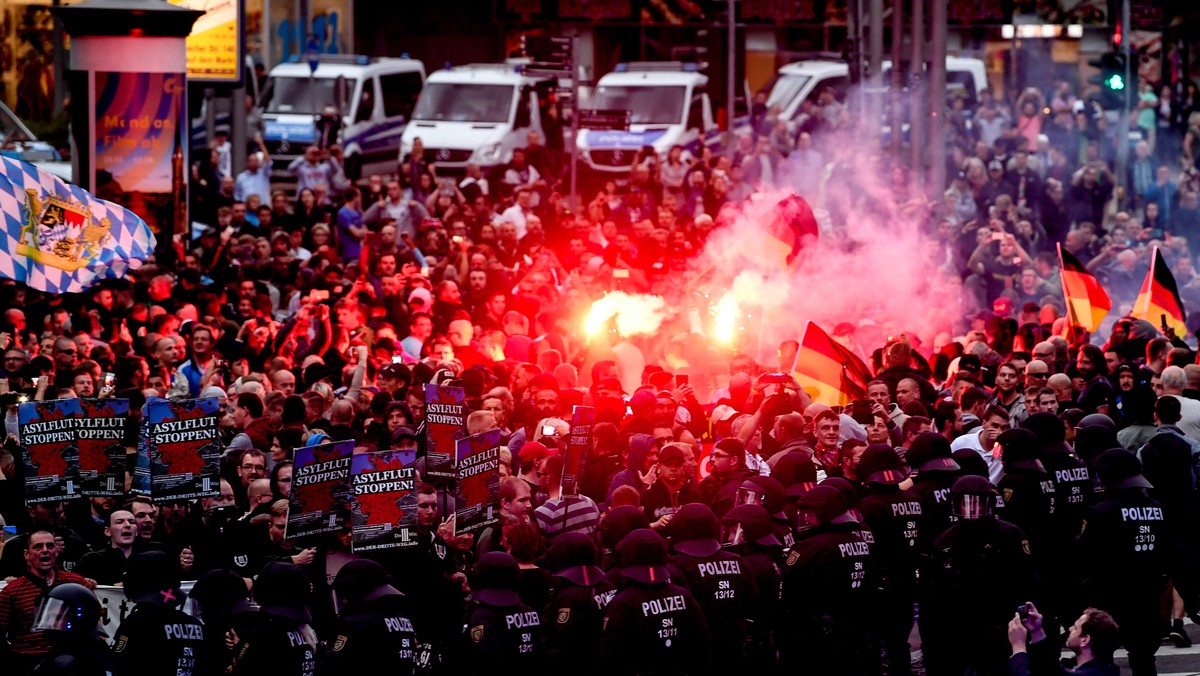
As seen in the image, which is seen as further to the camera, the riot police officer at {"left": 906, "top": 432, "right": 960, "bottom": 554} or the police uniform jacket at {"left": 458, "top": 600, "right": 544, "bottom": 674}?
the riot police officer at {"left": 906, "top": 432, "right": 960, "bottom": 554}

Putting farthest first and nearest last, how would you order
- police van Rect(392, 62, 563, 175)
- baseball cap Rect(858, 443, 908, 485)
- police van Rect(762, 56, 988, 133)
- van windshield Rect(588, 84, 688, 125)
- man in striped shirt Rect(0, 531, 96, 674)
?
police van Rect(762, 56, 988, 133)
van windshield Rect(588, 84, 688, 125)
police van Rect(392, 62, 563, 175)
baseball cap Rect(858, 443, 908, 485)
man in striped shirt Rect(0, 531, 96, 674)

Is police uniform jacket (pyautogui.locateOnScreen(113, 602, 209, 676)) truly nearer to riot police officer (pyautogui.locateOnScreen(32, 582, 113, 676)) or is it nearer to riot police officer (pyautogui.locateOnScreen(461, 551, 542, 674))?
riot police officer (pyautogui.locateOnScreen(32, 582, 113, 676))

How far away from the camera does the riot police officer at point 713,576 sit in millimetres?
9703

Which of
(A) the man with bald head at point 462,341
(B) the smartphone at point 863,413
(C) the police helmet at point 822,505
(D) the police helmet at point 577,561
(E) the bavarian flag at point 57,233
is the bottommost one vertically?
(D) the police helmet at point 577,561

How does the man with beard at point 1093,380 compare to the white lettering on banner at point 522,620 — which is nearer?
the white lettering on banner at point 522,620

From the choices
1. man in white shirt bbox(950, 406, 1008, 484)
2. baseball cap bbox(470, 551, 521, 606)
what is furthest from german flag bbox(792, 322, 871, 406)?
baseball cap bbox(470, 551, 521, 606)

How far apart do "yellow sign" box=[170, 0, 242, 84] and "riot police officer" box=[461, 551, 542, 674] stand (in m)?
14.8

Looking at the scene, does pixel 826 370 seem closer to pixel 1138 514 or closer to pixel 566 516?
pixel 1138 514

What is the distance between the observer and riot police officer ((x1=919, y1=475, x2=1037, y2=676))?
33.5 ft

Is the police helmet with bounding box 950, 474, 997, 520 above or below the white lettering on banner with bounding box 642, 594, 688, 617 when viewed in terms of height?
above

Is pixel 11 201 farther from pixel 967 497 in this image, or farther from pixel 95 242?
pixel 967 497

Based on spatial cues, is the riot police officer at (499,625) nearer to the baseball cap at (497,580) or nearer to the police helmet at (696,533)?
the baseball cap at (497,580)

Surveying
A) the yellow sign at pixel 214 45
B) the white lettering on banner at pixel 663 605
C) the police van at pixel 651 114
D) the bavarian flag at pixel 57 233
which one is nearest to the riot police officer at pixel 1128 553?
the white lettering on banner at pixel 663 605

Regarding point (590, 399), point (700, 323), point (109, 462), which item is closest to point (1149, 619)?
point (590, 399)
